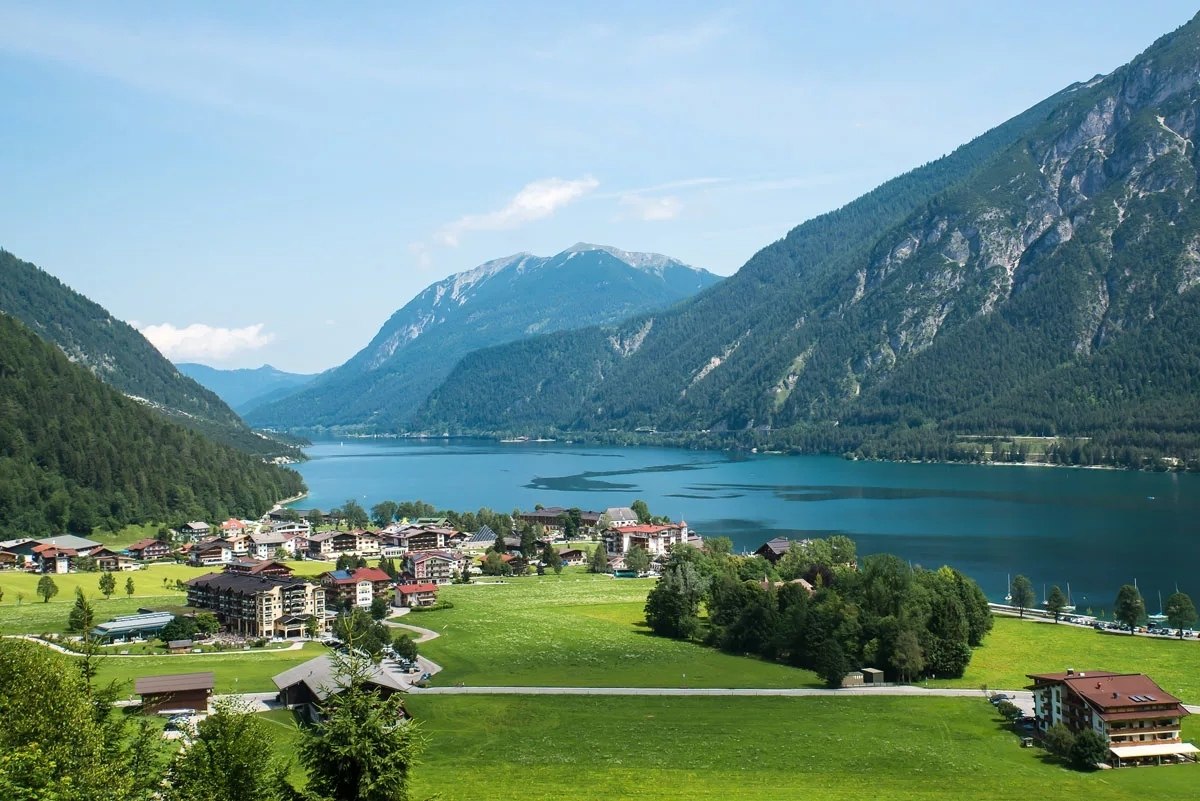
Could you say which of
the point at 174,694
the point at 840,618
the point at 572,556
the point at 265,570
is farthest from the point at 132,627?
the point at 572,556

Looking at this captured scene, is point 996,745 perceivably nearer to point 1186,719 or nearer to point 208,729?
point 1186,719

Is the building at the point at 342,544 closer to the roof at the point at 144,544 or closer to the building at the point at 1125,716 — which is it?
the roof at the point at 144,544

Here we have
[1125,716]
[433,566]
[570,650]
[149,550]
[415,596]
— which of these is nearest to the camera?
[1125,716]

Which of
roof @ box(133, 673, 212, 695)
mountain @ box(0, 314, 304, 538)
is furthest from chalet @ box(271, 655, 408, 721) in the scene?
mountain @ box(0, 314, 304, 538)

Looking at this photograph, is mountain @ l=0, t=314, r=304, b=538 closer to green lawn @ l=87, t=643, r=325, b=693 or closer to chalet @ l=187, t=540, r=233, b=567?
chalet @ l=187, t=540, r=233, b=567

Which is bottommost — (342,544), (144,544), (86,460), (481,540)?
(481,540)

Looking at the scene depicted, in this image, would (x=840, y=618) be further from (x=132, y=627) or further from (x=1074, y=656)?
(x=132, y=627)
